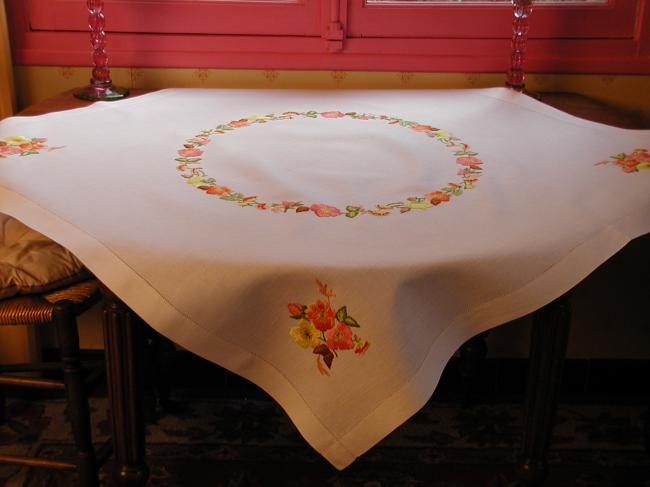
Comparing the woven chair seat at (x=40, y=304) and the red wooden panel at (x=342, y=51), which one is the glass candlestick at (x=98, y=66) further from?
the woven chair seat at (x=40, y=304)

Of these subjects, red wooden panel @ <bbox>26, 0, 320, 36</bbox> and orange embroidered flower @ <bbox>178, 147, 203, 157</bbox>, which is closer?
orange embroidered flower @ <bbox>178, 147, 203, 157</bbox>

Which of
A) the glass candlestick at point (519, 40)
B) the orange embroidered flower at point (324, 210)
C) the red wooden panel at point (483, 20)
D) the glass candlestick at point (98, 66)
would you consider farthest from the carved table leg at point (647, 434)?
the glass candlestick at point (98, 66)

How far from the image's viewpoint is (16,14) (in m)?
2.34

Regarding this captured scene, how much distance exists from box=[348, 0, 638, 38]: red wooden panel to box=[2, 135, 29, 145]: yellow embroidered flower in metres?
1.04

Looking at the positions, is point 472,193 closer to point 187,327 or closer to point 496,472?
point 187,327

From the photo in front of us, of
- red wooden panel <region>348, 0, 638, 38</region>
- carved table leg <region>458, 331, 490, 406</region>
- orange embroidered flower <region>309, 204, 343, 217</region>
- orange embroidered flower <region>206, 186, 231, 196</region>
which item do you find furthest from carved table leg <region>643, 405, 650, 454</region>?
orange embroidered flower <region>206, 186, 231, 196</region>

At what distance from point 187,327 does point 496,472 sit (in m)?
1.26

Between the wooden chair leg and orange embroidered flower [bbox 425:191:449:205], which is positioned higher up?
orange embroidered flower [bbox 425:191:449:205]

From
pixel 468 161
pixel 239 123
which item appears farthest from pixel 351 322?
pixel 239 123

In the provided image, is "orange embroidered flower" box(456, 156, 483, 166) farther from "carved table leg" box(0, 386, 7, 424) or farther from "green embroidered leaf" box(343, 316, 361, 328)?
"carved table leg" box(0, 386, 7, 424)

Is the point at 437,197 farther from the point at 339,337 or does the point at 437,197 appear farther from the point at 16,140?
the point at 16,140

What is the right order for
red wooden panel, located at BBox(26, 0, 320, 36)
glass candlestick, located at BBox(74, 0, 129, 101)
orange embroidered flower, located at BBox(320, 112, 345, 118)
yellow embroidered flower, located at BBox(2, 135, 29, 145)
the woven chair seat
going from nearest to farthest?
the woven chair seat < yellow embroidered flower, located at BBox(2, 135, 29, 145) < orange embroidered flower, located at BBox(320, 112, 345, 118) < glass candlestick, located at BBox(74, 0, 129, 101) < red wooden panel, located at BBox(26, 0, 320, 36)

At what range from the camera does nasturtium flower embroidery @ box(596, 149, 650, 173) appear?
5.53 feet

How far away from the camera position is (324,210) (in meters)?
1.44
